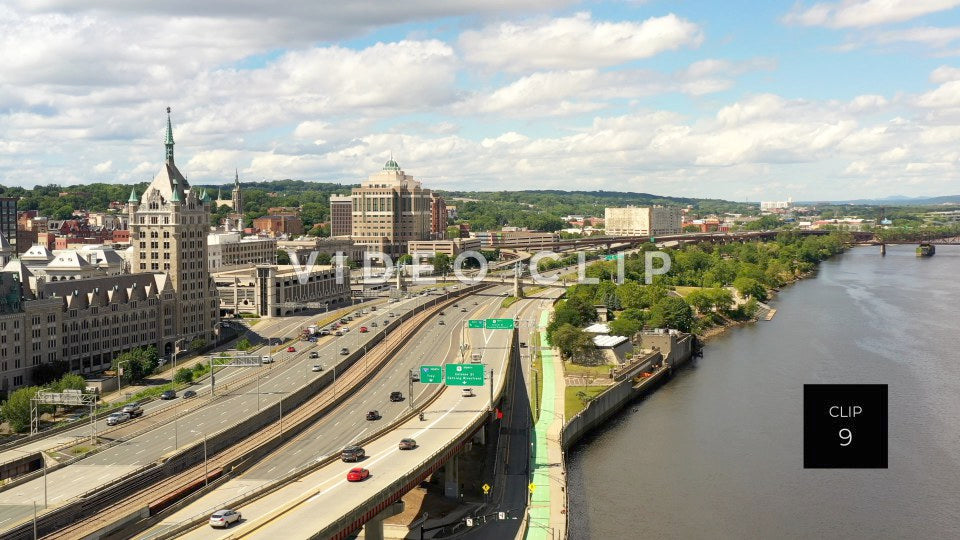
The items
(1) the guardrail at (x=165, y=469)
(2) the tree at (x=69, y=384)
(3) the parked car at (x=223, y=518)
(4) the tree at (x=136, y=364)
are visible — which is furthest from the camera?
(4) the tree at (x=136, y=364)

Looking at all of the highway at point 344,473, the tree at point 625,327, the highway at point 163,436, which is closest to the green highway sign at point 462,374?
the highway at point 344,473

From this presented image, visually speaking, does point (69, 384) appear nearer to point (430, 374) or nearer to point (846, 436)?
point (430, 374)

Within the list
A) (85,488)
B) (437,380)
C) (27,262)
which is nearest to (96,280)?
Answer: (27,262)

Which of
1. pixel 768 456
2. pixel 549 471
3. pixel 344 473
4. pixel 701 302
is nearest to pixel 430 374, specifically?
pixel 549 471

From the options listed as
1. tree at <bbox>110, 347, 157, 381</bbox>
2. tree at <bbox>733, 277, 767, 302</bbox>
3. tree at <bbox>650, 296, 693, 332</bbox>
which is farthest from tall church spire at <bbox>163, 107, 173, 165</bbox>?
tree at <bbox>733, 277, 767, 302</bbox>

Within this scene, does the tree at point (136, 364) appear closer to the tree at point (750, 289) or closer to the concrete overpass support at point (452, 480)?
the concrete overpass support at point (452, 480)

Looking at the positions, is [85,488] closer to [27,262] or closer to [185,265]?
[185,265]

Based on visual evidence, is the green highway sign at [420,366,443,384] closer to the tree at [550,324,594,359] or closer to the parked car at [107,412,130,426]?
the parked car at [107,412,130,426]
